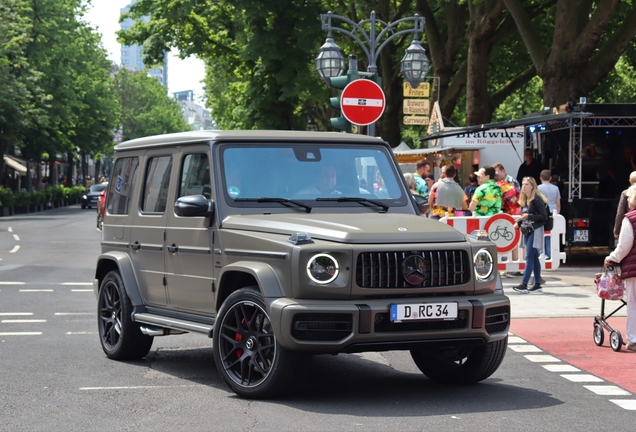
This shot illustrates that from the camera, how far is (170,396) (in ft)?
25.8

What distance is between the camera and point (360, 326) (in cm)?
727

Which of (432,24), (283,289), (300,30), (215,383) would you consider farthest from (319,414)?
(432,24)

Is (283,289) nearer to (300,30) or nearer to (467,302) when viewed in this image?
(467,302)

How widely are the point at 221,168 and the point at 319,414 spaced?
7.37 feet

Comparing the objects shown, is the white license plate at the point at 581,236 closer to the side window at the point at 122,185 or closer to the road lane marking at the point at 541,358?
the road lane marking at the point at 541,358

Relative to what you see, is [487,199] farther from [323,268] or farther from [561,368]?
[323,268]

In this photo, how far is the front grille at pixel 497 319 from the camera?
7.72m

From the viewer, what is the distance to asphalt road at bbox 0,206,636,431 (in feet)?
22.6

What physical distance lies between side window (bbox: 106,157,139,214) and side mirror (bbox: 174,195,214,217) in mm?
1820

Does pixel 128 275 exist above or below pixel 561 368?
above

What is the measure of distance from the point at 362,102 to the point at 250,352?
996 cm

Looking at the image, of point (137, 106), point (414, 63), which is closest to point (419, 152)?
point (414, 63)

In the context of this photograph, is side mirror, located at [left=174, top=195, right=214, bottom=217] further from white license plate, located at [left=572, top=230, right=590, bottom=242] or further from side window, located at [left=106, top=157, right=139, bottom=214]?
white license plate, located at [left=572, top=230, right=590, bottom=242]

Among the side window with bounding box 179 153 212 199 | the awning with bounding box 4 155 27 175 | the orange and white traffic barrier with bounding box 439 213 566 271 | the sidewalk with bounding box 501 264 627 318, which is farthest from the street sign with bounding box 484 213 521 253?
the awning with bounding box 4 155 27 175
